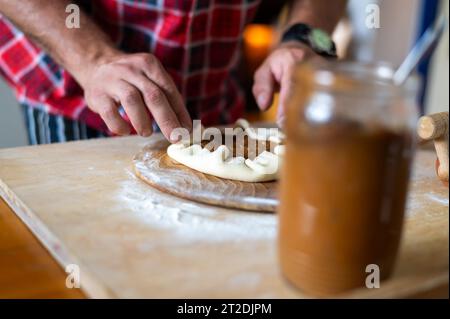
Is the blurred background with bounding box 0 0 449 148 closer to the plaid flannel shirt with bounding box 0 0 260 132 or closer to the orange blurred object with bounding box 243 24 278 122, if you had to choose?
the orange blurred object with bounding box 243 24 278 122

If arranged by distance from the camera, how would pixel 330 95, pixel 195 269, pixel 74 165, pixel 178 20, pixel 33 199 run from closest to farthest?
pixel 330 95, pixel 195 269, pixel 33 199, pixel 74 165, pixel 178 20

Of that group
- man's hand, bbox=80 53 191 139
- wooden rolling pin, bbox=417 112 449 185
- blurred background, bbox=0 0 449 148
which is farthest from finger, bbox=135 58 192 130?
blurred background, bbox=0 0 449 148

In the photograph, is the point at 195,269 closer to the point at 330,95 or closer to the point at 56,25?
the point at 330,95

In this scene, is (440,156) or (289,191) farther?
(440,156)

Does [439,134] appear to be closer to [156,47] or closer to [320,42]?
[320,42]

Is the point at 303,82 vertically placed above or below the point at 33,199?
above

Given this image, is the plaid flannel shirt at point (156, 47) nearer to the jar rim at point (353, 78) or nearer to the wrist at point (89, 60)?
the wrist at point (89, 60)

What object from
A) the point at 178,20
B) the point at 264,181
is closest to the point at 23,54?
the point at 178,20

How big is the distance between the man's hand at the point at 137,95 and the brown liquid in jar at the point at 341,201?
425 millimetres

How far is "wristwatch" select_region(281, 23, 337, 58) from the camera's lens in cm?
131

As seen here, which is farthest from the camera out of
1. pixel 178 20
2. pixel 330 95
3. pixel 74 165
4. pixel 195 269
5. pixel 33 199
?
pixel 178 20

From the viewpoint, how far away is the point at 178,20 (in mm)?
1205

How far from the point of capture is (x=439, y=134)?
2.79 feet

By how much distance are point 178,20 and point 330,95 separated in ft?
2.49
